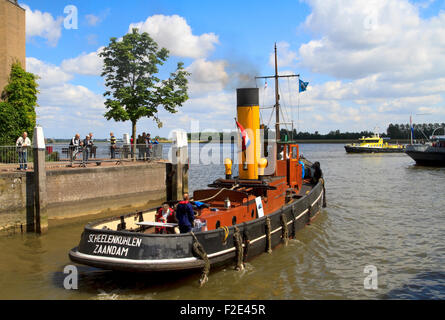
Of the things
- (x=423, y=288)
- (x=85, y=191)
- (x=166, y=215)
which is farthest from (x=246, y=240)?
(x=85, y=191)

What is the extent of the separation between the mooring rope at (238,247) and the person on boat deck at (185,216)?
1588 mm

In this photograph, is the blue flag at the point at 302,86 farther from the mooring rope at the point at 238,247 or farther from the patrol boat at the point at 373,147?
the patrol boat at the point at 373,147

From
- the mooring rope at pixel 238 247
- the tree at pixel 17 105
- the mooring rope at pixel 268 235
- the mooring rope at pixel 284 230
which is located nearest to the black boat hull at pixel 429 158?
the mooring rope at pixel 284 230

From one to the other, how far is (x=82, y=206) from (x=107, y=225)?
787 cm

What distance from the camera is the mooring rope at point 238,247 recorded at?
1028 centimetres

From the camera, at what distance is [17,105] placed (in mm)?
24016

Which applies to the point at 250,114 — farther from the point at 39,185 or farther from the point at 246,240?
the point at 39,185

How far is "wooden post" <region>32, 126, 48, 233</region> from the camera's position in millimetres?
14750

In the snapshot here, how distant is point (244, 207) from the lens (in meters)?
11.6

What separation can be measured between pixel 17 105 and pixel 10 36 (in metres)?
4.74

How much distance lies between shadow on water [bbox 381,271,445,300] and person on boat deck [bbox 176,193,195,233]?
17.9 ft

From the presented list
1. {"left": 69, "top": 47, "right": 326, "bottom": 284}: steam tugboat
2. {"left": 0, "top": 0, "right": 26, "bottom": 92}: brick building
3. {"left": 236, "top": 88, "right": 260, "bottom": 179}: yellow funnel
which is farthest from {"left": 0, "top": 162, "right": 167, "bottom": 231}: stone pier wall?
{"left": 0, "top": 0, "right": 26, "bottom": 92}: brick building
